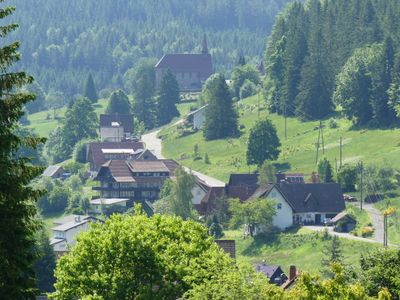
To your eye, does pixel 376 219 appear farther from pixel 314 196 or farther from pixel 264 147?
pixel 264 147

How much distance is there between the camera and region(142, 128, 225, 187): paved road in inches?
5761

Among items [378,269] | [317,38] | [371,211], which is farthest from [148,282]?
[317,38]

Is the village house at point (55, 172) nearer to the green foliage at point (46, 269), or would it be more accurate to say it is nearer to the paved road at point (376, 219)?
the paved road at point (376, 219)

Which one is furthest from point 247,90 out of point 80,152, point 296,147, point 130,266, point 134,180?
point 130,266

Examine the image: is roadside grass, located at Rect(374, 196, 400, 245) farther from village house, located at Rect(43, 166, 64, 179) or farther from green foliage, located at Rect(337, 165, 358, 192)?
village house, located at Rect(43, 166, 64, 179)

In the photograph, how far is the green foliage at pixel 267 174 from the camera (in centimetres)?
13588

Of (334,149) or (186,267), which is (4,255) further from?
(334,149)

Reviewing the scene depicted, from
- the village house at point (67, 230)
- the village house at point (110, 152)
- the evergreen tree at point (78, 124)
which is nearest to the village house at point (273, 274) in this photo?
the village house at point (67, 230)

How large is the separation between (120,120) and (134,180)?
43941mm

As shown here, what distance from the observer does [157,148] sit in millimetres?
177375

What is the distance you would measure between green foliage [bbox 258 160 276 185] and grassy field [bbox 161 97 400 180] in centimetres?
471

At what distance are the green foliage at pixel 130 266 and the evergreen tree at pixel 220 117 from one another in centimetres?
11461

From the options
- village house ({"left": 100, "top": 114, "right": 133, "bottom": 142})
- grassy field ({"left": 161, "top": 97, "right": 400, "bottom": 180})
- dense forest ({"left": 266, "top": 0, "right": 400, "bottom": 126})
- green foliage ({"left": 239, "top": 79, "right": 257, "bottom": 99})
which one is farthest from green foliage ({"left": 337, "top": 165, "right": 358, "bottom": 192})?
village house ({"left": 100, "top": 114, "right": 133, "bottom": 142})

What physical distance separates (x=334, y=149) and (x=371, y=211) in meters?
26.5
